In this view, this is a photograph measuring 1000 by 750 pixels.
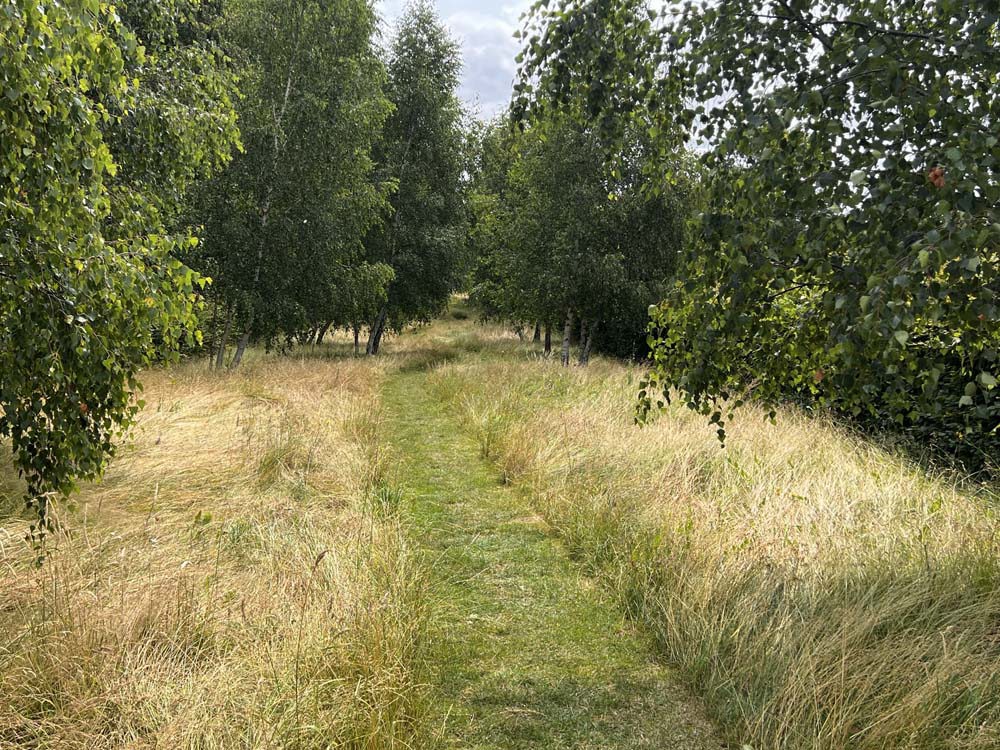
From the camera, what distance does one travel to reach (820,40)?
3.49m

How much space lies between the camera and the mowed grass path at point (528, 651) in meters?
3.68

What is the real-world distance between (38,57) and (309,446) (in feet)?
19.4

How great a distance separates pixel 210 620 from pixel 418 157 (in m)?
21.7

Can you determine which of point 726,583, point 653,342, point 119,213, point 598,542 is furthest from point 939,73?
point 119,213

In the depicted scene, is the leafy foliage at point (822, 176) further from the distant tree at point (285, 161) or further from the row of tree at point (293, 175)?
the distant tree at point (285, 161)

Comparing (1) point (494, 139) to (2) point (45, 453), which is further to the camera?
(1) point (494, 139)

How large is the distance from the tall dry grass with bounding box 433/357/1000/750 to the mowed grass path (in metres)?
0.26

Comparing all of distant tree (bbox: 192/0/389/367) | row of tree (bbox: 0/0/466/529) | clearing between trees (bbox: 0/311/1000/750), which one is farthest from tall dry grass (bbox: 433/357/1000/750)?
distant tree (bbox: 192/0/389/367)

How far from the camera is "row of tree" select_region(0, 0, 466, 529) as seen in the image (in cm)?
292

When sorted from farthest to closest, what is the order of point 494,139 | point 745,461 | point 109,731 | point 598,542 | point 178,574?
point 494,139
point 745,461
point 598,542
point 178,574
point 109,731

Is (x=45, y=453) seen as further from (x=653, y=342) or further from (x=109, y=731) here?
(x=653, y=342)

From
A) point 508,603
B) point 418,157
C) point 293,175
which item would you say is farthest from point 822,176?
point 418,157

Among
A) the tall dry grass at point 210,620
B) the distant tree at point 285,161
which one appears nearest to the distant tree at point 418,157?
the distant tree at point 285,161

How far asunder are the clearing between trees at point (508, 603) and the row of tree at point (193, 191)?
0.90 meters
